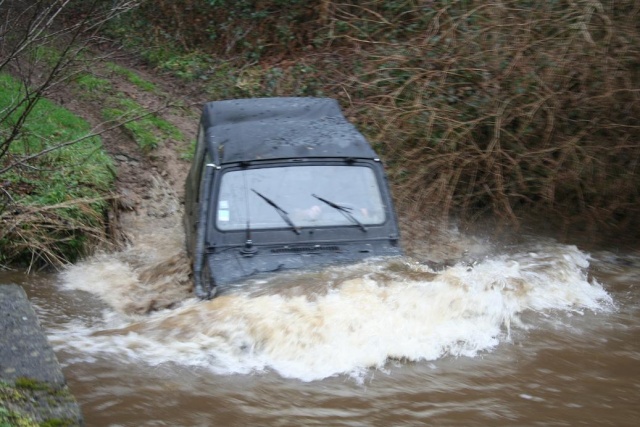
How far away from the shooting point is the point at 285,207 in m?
5.32

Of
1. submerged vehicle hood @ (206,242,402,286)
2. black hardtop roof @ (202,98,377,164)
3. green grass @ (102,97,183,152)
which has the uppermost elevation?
green grass @ (102,97,183,152)

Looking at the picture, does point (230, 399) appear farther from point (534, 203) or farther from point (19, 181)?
point (534, 203)

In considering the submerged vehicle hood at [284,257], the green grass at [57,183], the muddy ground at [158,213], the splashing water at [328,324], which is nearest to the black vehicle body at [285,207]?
the submerged vehicle hood at [284,257]

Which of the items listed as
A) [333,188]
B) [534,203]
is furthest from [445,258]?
[333,188]

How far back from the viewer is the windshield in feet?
Answer: 17.3

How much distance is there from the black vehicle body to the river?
0.22m

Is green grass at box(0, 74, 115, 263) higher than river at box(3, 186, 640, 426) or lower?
higher

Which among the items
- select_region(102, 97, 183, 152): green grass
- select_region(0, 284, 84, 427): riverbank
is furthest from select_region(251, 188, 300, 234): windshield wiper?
select_region(102, 97, 183, 152): green grass

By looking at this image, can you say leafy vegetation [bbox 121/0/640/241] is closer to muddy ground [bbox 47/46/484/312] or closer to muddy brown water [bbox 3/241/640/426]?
muddy ground [bbox 47/46/484/312]

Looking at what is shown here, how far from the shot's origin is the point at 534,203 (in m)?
7.84

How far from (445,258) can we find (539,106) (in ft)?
5.76

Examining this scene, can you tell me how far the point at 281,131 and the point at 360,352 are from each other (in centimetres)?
213

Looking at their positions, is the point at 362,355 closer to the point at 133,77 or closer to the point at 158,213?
the point at 158,213

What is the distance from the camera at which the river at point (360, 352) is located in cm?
401
